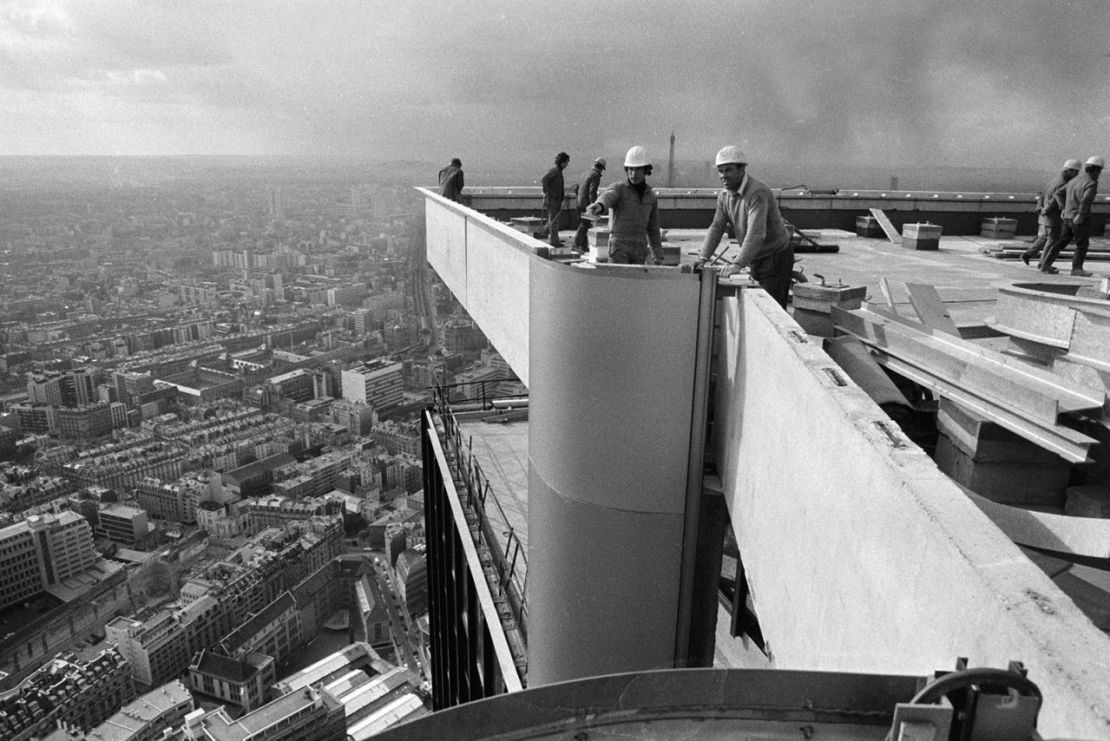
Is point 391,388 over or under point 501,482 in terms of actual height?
under

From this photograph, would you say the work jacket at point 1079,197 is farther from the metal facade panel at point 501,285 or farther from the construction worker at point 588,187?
the metal facade panel at point 501,285

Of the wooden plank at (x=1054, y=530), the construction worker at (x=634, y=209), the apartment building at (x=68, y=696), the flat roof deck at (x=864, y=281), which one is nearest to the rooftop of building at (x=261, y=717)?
the apartment building at (x=68, y=696)

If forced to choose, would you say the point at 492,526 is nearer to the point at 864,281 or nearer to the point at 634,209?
the point at 634,209

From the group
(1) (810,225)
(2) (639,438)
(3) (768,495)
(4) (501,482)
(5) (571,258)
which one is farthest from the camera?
(1) (810,225)

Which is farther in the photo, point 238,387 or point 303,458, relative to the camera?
point 238,387

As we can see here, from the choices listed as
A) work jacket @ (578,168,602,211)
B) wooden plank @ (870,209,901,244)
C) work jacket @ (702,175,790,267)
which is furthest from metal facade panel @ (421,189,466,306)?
wooden plank @ (870,209,901,244)

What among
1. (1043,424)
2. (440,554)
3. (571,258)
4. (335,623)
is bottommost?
(335,623)

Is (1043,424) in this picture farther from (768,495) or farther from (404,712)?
(404,712)

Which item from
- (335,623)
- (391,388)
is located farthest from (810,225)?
(391,388)

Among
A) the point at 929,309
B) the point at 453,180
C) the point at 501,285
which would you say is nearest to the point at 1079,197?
the point at 929,309
